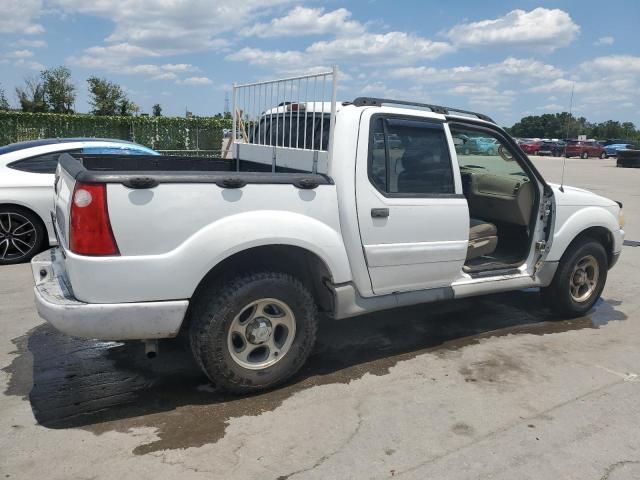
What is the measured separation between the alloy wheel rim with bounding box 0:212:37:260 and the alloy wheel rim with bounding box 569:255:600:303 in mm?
6226

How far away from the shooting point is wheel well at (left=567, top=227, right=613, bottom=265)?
17.4ft

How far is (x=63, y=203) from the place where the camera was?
3.51 meters

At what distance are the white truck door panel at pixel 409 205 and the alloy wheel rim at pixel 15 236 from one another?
16.3 ft

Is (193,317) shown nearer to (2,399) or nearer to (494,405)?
(2,399)

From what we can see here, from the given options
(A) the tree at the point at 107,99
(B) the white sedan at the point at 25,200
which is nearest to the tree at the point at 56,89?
(A) the tree at the point at 107,99

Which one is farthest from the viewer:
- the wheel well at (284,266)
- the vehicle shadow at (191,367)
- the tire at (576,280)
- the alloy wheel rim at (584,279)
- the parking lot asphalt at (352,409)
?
the alloy wheel rim at (584,279)

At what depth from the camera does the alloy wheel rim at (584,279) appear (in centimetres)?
538

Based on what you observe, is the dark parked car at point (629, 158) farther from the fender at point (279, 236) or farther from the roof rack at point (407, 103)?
the fender at point (279, 236)

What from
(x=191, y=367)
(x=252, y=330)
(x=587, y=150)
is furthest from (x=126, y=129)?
(x=587, y=150)

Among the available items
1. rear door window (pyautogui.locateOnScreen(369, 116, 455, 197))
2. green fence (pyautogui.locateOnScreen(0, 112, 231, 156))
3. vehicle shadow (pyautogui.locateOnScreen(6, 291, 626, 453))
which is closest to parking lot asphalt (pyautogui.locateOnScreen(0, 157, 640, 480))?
vehicle shadow (pyautogui.locateOnScreen(6, 291, 626, 453))

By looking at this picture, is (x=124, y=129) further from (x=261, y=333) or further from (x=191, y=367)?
(x=261, y=333)

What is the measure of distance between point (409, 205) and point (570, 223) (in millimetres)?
1926

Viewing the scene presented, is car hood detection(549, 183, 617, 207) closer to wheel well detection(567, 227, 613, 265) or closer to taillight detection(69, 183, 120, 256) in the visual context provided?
wheel well detection(567, 227, 613, 265)

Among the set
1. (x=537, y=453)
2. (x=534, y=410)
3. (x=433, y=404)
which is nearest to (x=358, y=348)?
(x=433, y=404)
